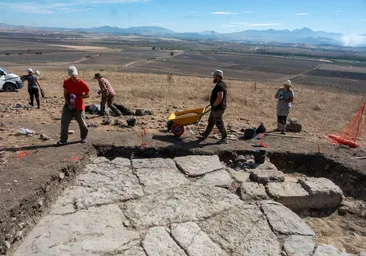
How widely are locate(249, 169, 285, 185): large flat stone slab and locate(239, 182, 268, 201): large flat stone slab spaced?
0.28 meters

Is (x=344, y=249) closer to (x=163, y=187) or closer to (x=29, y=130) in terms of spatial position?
(x=163, y=187)

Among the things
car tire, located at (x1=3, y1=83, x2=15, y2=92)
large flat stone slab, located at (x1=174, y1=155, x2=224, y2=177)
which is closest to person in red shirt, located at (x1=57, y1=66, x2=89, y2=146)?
large flat stone slab, located at (x1=174, y1=155, x2=224, y2=177)

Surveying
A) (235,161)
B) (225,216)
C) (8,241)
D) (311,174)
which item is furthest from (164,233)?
(311,174)

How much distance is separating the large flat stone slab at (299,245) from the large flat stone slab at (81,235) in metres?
2.18

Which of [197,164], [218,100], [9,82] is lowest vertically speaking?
[197,164]

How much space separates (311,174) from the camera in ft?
25.4

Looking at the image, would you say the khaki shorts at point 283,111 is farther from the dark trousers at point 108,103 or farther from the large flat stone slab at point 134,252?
the large flat stone slab at point 134,252

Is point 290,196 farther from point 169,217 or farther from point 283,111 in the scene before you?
point 283,111

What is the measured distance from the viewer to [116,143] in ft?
26.0

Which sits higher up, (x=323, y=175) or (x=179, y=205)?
(x=179, y=205)

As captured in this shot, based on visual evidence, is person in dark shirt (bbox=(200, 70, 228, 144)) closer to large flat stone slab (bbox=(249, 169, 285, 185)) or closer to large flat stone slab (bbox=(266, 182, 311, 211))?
large flat stone slab (bbox=(249, 169, 285, 185))

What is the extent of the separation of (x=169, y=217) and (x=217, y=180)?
1.63 meters

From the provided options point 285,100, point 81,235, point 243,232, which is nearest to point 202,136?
point 285,100

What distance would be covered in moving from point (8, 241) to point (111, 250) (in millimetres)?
1437
